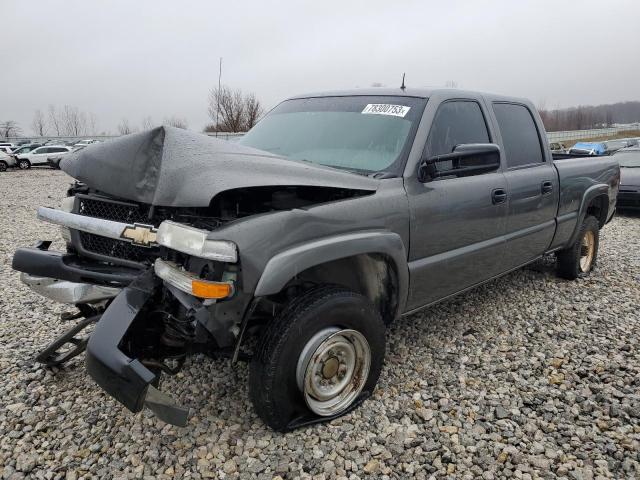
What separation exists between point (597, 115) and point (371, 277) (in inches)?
4464

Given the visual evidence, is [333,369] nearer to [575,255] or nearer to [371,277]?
[371,277]

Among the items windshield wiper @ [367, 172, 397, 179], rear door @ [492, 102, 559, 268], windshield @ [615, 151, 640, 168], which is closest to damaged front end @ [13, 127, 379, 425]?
windshield wiper @ [367, 172, 397, 179]

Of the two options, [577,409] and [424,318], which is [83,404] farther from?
[577,409]

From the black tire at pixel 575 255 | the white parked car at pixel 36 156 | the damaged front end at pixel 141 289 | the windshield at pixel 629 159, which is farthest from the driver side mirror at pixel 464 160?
the white parked car at pixel 36 156

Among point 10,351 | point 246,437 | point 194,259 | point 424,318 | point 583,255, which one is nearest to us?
point 194,259

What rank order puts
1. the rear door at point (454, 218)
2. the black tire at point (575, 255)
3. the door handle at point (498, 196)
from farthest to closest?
the black tire at point (575, 255) < the door handle at point (498, 196) < the rear door at point (454, 218)

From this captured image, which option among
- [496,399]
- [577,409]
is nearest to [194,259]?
[496,399]

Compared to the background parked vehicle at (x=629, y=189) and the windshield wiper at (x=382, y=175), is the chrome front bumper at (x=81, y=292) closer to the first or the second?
the windshield wiper at (x=382, y=175)

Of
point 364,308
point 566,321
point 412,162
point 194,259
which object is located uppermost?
point 412,162

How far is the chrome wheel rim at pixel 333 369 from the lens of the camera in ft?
7.80

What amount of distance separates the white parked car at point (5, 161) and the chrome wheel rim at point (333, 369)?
28354mm

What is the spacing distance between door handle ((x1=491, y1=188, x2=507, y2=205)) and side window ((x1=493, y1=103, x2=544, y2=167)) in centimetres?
34

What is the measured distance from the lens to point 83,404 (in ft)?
9.20

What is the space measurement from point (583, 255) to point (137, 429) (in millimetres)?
4961
